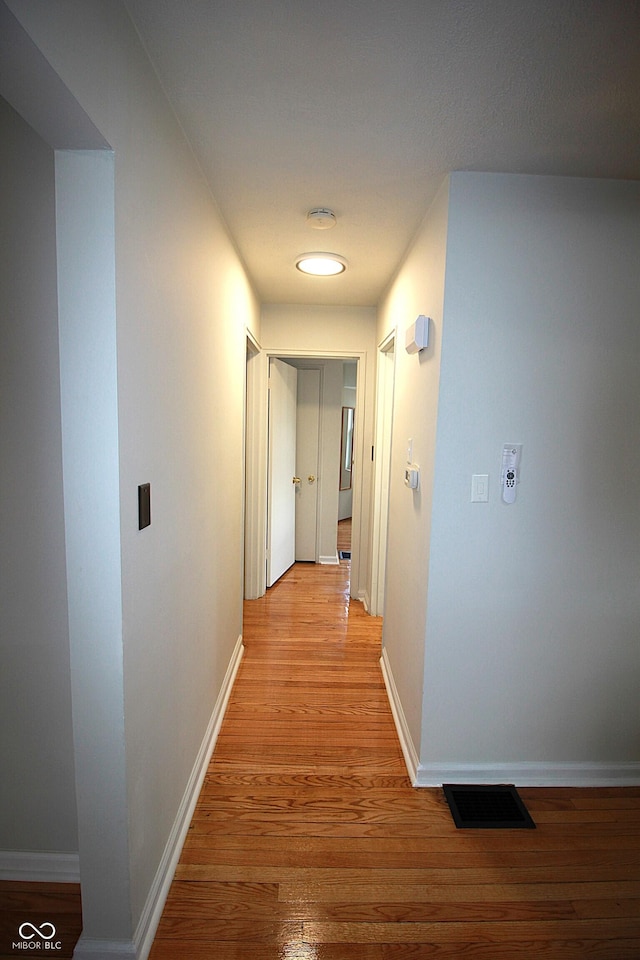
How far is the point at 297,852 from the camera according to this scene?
1.49m

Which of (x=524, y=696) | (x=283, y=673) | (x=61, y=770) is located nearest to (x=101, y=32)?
(x=61, y=770)

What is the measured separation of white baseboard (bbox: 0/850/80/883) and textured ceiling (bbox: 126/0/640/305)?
236 centimetres

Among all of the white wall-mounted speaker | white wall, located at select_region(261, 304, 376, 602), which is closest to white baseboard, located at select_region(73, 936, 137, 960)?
the white wall-mounted speaker

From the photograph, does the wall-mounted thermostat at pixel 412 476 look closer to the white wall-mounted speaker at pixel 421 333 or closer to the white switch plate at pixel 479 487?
the white switch plate at pixel 479 487

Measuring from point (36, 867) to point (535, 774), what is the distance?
1.86m

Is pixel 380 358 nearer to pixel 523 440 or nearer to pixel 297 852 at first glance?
pixel 523 440

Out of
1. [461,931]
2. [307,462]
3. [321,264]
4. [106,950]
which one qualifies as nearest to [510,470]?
[461,931]

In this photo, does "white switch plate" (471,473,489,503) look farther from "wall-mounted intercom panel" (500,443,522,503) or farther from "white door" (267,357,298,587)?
"white door" (267,357,298,587)

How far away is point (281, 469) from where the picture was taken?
393cm

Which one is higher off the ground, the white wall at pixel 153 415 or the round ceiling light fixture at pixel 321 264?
the round ceiling light fixture at pixel 321 264

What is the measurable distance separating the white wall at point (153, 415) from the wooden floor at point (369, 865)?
8.3 inches

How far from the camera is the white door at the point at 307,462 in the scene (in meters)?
4.68

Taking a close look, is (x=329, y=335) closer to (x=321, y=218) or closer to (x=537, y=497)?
(x=321, y=218)

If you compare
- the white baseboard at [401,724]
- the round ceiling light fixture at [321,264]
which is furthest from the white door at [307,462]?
the white baseboard at [401,724]
